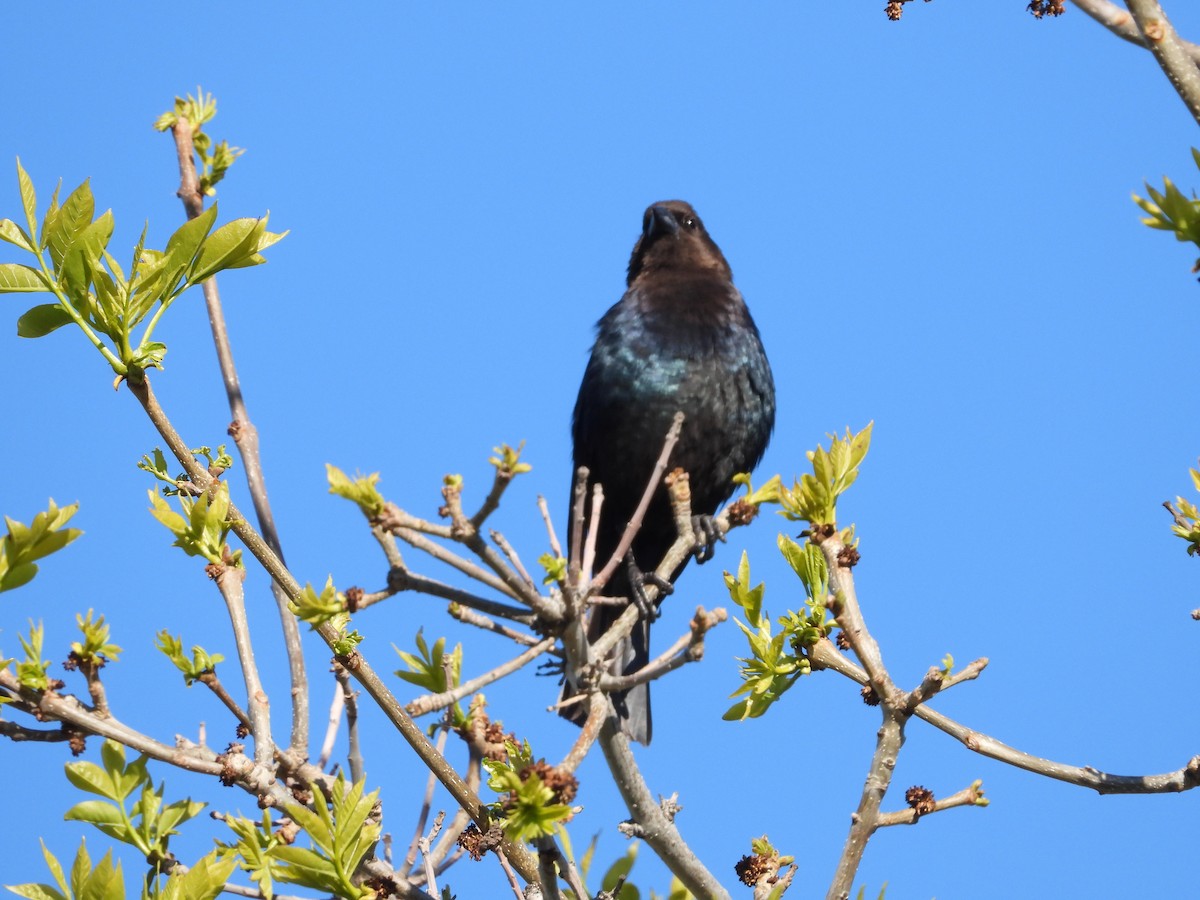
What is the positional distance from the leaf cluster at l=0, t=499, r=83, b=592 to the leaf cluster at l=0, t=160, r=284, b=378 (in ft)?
1.22

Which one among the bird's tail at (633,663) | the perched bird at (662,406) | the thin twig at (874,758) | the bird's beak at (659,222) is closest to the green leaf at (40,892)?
the thin twig at (874,758)

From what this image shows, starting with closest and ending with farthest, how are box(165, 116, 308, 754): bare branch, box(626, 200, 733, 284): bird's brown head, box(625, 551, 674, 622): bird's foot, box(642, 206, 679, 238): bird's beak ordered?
box(165, 116, 308, 754): bare branch, box(625, 551, 674, 622): bird's foot, box(626, 200, 733, 284): bird's brown head, box(642, 206, 679, 238): bird's beak

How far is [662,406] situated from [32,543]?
3056 mm

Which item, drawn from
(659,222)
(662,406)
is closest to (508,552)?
(662,406)

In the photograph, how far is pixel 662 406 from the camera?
4859mm

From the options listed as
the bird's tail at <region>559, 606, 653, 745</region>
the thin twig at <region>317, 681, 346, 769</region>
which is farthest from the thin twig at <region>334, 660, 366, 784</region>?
the bird's tail at <region>559, 606, 653, 745</region>

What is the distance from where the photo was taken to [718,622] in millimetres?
2215

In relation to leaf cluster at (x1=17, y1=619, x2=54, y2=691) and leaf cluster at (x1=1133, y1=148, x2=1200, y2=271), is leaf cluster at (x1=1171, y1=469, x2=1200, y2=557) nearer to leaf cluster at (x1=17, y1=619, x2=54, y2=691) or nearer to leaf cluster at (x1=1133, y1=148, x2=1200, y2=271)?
leaf cluster at (x1=1133, y1=148, x2=1200, y2=271)

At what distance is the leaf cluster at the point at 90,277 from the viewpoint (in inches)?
91.1

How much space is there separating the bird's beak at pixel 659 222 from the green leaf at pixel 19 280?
11.9 ft

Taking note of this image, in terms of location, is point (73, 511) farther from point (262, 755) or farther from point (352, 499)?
point (262, 755)

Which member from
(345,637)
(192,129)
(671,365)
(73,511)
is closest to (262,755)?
(345,637)

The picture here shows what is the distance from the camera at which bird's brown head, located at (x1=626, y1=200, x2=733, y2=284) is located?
555 centimetres

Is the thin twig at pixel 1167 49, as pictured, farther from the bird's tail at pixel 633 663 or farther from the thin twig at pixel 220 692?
the bird's tail at pixel 633 663
